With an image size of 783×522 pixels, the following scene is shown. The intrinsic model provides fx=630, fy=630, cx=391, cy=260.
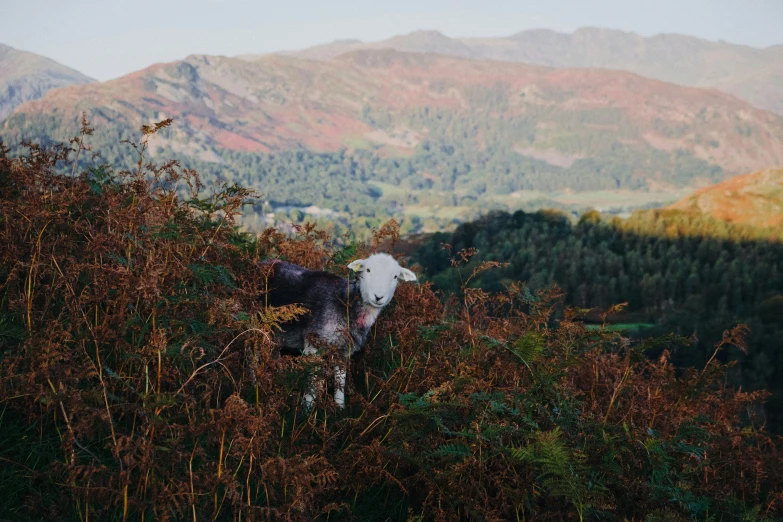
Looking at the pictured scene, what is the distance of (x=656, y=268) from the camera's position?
38.8m

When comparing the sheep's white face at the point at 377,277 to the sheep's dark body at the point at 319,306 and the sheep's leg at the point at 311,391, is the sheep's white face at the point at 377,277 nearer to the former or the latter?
the sheep's dark body at the point at 319,306

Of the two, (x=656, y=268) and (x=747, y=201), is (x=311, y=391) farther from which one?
(x=747, y=201)

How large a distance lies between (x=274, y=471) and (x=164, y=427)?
23.8 inches

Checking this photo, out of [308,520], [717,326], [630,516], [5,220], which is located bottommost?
[717,326]

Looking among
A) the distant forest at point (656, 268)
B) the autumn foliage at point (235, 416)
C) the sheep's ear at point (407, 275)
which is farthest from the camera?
the distant forest at point (656, 268)

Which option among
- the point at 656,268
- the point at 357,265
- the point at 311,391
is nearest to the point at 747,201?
the point at 656,268

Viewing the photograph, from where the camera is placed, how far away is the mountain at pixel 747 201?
167ft

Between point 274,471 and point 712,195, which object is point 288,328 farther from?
point 712,195

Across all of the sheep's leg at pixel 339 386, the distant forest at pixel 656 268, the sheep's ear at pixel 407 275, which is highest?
the sheep's ear at pixel 407 275

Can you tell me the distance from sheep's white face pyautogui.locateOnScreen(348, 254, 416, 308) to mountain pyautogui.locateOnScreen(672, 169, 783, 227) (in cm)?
5093

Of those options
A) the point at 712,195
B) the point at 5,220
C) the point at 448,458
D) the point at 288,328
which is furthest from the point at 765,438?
the point at 712,195

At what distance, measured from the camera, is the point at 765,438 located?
649cm

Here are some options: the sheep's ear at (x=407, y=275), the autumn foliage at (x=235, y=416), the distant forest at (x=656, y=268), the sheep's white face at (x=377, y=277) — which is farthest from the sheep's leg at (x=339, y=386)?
the distant forest at (x=656, y=268)

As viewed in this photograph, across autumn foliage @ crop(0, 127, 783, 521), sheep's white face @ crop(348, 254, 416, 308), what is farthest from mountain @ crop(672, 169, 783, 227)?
autumn foliage @ crop(0, 127, 783, 521)
